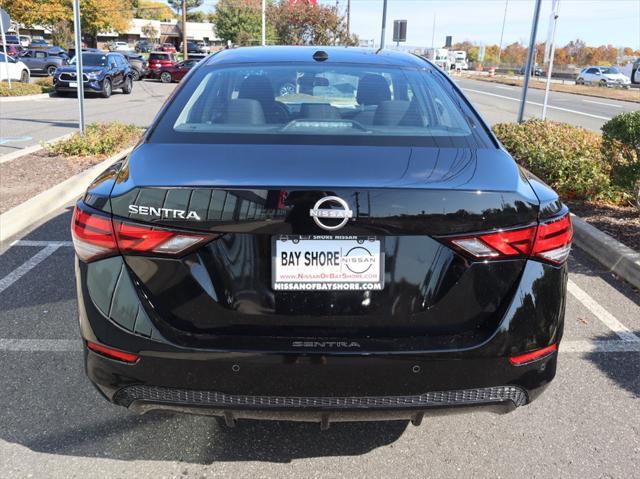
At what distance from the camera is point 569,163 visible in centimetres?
671

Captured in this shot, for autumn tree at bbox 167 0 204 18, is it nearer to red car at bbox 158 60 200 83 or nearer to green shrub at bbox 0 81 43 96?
red car at bbox 158 60 200 83

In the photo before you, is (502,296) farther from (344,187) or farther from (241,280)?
(241,280)

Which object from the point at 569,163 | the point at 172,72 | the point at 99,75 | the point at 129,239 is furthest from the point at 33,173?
the point at 172,72

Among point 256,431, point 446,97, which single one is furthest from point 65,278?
point 446,97

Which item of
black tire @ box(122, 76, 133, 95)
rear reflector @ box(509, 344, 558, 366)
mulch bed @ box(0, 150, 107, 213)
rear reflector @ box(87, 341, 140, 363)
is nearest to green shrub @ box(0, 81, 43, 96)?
black tire @ box(122, 76, 133, 95)

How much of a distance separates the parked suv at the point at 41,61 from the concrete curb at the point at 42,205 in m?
27.9

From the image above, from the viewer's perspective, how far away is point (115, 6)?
160ft

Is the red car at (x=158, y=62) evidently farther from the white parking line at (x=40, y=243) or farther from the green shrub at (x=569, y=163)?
the white parking line at (x=40, y=243)

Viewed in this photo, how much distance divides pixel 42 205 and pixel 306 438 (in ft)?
15.6

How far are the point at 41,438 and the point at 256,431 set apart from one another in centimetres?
99

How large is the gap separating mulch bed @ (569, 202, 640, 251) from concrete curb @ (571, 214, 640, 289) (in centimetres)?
16

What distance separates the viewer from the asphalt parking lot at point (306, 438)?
2.53 meters

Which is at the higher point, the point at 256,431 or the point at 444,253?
the point at 444,253

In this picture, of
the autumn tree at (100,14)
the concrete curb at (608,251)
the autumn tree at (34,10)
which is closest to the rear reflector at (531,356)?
the concrete curb at (608,251)
